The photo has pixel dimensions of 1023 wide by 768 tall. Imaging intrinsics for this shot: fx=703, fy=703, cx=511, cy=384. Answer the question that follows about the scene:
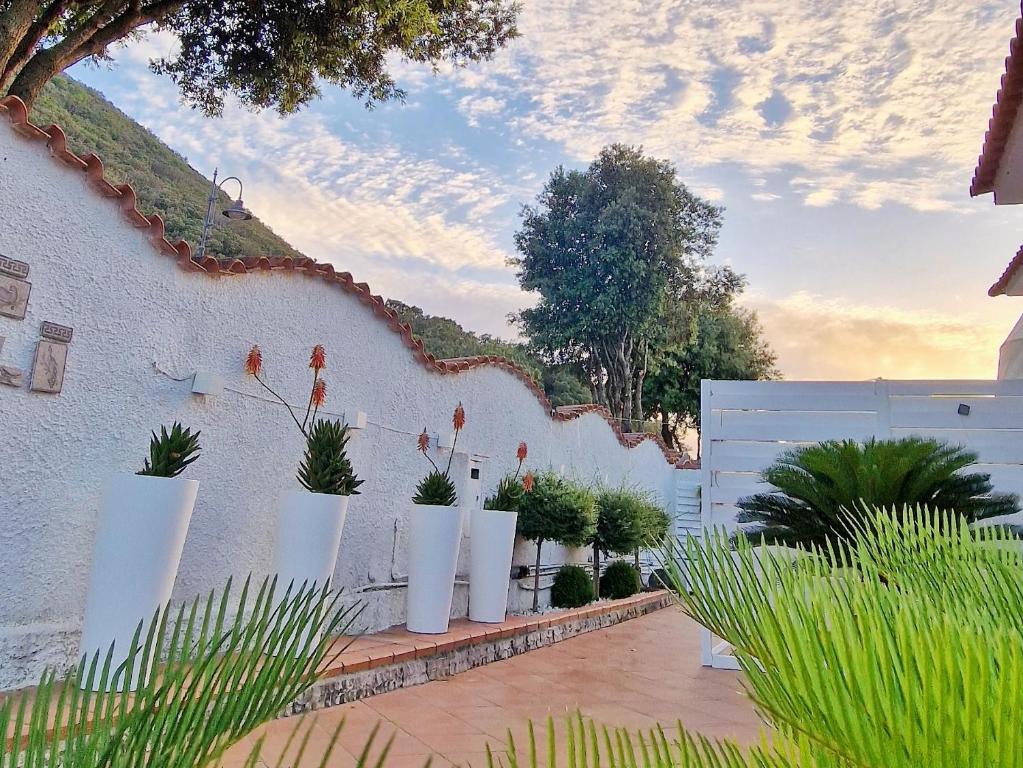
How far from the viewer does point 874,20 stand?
6.91 m

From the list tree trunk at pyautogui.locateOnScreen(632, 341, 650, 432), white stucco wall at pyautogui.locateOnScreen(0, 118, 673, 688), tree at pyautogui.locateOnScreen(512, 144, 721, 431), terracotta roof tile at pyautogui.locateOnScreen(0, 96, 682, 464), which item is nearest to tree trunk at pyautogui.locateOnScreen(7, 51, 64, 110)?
terracotta roof tile at pyautogui.locateOnScreen(0, 96, 682, 464)

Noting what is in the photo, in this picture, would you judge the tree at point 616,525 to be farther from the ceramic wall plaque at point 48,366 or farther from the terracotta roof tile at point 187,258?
the ceramic wall plaque at point 48,366

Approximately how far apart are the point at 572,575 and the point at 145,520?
545 cm

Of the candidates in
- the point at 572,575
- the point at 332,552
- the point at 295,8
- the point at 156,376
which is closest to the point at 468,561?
the point at 572,575

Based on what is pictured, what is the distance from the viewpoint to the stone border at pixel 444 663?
Answer: 3985 mm

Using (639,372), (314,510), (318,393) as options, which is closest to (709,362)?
(639,372)

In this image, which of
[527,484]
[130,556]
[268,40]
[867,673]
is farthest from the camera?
[268,40]

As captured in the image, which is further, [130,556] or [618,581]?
[618,581]

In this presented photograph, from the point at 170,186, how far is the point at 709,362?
16.2 meters

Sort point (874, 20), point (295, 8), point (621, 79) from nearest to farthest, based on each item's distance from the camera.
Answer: point (874, 20) → point (295, 8) → point (621, 79)

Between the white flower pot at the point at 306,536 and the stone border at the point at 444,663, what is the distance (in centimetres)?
63

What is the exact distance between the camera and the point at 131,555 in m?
3.33

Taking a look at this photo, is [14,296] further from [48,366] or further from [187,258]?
[187,258]

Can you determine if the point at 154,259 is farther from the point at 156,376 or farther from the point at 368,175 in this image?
the point at 368,175
